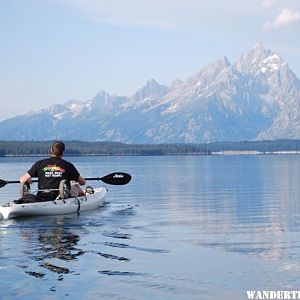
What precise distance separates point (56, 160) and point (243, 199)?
24.9 metres

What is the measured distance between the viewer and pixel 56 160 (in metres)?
26.3

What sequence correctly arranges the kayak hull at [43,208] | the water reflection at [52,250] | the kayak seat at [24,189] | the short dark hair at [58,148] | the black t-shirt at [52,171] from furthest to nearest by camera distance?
1. the kayak hull at [43,208]
2. the kayak seat at [24,189]
3. the black t-shirt at [52,171]
4. the short dark hair at [58,148]
5. the water reflection at [52,250]

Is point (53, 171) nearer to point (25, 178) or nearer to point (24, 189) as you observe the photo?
point (25, 178)

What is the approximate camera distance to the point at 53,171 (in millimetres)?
26781

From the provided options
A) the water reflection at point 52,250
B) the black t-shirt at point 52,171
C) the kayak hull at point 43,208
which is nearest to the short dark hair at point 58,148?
the black t-shirt at point 52,171

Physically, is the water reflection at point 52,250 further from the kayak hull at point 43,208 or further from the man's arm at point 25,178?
the kayak hull at point 43,208

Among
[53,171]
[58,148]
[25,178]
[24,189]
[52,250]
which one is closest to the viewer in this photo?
[52,250]

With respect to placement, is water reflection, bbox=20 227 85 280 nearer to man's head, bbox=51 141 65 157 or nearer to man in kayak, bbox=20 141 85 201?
man in kayak, bbox=20 141 85 201

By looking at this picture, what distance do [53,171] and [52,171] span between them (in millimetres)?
41

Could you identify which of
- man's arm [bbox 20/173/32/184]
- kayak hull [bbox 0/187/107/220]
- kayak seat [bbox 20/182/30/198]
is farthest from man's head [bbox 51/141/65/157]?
kayak hull [bbox 0/187/107/220]

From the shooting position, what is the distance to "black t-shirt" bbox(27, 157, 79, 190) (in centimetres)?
A: 2641

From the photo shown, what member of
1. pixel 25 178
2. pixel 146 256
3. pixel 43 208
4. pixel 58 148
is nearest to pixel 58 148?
pixel 58 148

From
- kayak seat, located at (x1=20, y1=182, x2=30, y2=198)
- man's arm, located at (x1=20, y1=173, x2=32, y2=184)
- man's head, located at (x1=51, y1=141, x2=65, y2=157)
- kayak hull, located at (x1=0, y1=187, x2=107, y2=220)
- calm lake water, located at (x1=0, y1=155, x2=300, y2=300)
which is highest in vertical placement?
man's head, located at (x1=51, y1=141, x2=65, y2=157)

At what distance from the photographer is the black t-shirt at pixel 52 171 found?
1040 inches
